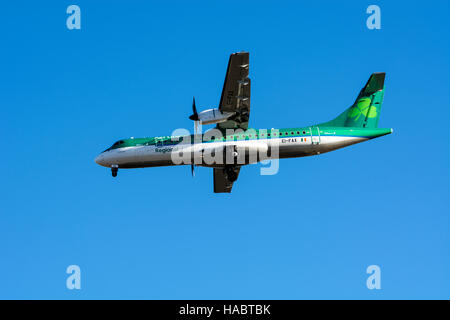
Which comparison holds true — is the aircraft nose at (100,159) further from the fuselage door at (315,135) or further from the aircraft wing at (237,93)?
the fuselage door at (315,135)

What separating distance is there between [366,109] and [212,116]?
9.70m

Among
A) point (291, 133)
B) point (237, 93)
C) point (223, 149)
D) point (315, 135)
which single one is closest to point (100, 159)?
point (223, 149)

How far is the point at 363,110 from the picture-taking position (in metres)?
35.9

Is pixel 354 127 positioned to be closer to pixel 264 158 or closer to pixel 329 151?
pixel 329 151

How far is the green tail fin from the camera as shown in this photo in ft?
117

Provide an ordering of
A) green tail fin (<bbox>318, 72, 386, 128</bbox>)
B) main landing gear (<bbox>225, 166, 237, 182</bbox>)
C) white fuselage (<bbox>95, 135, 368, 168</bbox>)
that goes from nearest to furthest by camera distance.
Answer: white fuselage (<bbox>95, 135, 368, 168</bbox>) → main landing gear (<bbox>225, 166, 237, 182</bbox>) → green tail fin (<bbox>318, 72, 386, 128</bbox>)

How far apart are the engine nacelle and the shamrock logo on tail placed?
8082 millimetres

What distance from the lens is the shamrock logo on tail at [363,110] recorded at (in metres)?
35.8

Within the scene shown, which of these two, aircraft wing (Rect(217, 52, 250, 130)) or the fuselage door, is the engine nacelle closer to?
aircraft wing (Rect(217, 52, 250, 130))

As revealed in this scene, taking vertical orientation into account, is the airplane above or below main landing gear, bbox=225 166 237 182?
above

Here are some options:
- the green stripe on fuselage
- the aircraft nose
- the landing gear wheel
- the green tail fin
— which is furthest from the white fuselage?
the green tail fin

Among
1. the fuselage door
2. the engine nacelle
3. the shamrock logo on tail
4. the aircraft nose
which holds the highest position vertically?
the shamrock logo on tail
